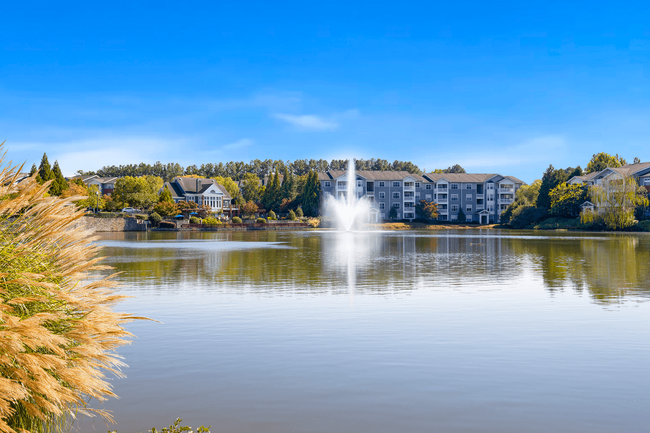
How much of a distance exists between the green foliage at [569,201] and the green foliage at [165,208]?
6693 centimetres

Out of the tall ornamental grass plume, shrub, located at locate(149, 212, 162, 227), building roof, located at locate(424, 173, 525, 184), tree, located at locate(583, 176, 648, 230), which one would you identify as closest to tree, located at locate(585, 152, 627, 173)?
building roof, located at locate(424, 173, 525, 184)

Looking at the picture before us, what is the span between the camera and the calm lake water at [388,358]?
6164 mm

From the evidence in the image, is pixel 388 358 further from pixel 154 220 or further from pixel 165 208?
pixel 165 208

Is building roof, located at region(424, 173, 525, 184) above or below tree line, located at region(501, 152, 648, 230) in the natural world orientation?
above

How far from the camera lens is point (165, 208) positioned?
95.2 metres

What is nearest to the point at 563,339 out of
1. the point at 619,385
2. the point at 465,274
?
the point at 619,385

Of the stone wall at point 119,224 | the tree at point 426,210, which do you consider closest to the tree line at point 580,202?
the tree at point 426,210

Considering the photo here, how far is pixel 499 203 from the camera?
126125 millimetres

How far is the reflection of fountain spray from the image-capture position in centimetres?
10281

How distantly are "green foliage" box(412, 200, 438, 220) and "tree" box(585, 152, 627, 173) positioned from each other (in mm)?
34424

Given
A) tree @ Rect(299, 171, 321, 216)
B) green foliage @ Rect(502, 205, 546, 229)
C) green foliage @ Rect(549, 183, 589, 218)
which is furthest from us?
tree @ Rect(299, 171, 321, 216)

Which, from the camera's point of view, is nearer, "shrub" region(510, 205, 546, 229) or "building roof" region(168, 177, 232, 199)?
"shrub" region(510, 205, 546, 229)

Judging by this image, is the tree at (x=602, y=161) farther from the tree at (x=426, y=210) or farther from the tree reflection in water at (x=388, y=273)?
the tree reflection in water at (x=388, y=273)

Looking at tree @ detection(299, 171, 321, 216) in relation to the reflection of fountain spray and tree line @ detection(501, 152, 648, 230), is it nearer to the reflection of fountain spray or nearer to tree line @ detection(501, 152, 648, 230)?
the reflection of fountain spray
